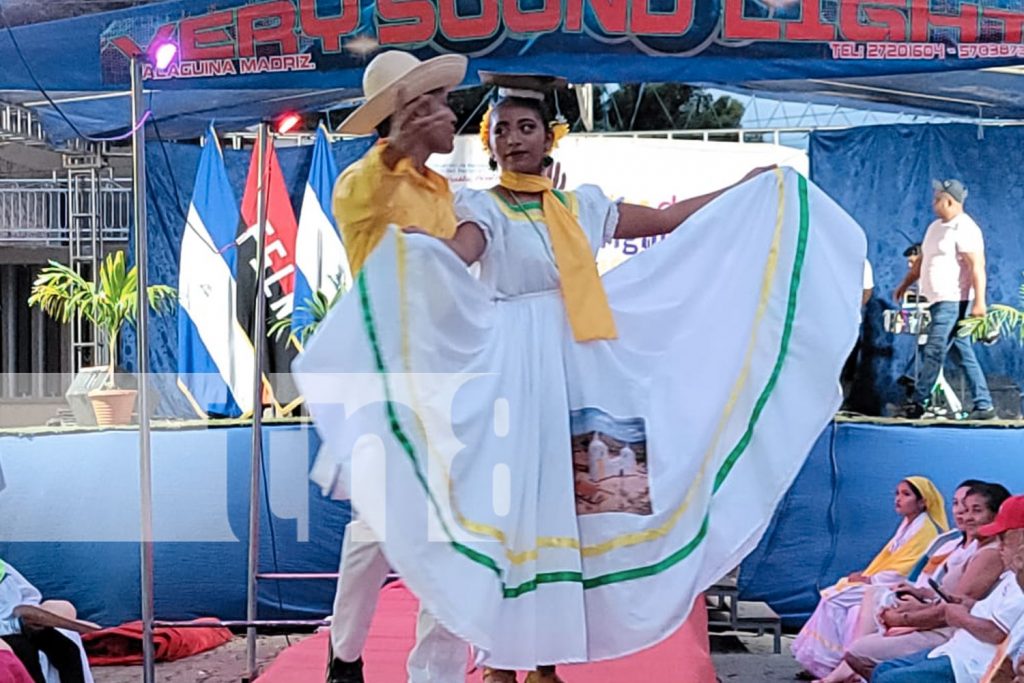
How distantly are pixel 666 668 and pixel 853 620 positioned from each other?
1.67 m

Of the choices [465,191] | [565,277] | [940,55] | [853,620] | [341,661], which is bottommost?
[853,620]

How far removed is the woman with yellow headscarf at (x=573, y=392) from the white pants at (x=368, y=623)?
7 centimetres

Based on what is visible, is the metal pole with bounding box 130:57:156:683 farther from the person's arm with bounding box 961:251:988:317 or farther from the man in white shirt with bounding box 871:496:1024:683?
the person's arm with bounding box 961:251:988:317

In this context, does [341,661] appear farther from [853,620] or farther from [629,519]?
[853,620]

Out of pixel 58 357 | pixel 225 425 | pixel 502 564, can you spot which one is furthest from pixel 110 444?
pixel 58 357

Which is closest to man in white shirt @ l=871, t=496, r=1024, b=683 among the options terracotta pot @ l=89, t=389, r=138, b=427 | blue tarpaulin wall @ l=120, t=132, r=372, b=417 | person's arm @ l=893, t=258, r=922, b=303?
person's arm @ l=893, t=258, r=922, b=303

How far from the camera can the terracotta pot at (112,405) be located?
694cm

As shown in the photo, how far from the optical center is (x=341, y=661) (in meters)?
2.87

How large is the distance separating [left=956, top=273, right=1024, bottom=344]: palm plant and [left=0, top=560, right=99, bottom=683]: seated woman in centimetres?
468

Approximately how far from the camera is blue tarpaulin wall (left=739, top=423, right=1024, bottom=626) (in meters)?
5.32

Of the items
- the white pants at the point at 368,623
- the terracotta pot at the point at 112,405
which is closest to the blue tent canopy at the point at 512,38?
the white pants at the point at 368,623

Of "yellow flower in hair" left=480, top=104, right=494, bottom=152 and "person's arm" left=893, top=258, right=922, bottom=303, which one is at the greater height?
"yellow flower in hair" left=480, top=104, right=494, bottom=152

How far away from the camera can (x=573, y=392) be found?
2789 millimetres

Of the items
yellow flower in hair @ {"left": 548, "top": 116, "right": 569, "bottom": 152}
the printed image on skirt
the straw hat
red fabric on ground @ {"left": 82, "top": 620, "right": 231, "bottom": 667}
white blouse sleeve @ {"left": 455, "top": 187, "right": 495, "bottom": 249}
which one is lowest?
red fabric on ground @ {"left": 82, "top": 620, "right": 231, "bottom": 667}
